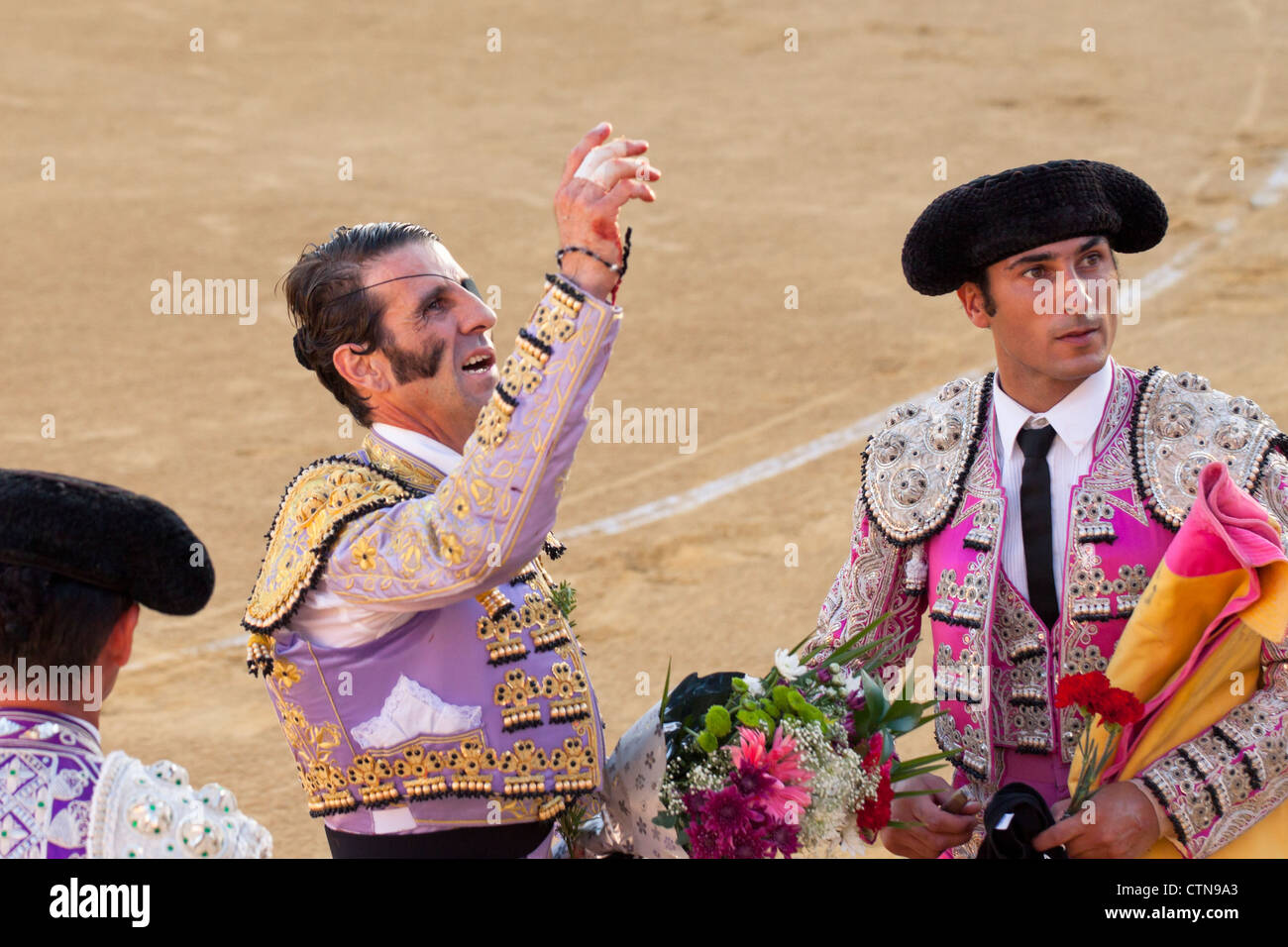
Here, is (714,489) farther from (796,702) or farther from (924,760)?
(796,702)

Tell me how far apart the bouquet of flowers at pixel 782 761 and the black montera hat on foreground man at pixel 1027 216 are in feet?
2.88

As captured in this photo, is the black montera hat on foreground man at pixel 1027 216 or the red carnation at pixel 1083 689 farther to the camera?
the black montera hat on foreground man at pixel 1027 216

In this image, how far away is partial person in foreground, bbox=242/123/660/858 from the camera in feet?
8.85

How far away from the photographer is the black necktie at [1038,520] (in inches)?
136

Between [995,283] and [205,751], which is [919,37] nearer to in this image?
[205,751]

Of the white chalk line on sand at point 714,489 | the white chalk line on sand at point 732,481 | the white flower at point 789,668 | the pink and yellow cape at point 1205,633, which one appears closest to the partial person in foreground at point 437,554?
the white flower at point 789,668

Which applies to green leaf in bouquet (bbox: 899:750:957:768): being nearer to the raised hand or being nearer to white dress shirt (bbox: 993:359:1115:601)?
white dress shirt (bbox: 993:359:1115:601)

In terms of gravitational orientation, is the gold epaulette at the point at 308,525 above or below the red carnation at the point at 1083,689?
above

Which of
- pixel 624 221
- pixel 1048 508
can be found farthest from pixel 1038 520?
pixel 624 221

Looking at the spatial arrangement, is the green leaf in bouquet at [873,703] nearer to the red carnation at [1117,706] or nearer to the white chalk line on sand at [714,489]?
the red carnation at [1117,706]

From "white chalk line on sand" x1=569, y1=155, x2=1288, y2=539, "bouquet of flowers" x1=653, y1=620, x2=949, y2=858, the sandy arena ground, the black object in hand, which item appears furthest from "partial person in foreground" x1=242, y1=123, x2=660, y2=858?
"white chalk line on sand" x1=569, y1=155, x2=1288, y2=539

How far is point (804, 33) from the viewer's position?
668 inches

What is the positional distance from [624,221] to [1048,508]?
28.5 ft

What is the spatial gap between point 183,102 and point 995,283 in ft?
42.5
